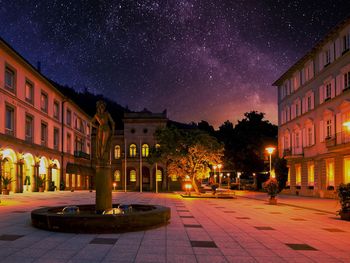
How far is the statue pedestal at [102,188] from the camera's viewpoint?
40.5ft

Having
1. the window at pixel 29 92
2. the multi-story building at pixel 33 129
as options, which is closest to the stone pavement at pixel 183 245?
the multi-story building at pixel 33 129

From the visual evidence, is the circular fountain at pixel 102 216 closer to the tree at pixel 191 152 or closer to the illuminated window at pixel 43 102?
the tree at pixel 191 152

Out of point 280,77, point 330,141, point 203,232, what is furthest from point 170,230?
point 280,77

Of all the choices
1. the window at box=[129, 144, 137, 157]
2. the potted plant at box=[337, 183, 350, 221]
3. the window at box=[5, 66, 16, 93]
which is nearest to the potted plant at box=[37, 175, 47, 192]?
the window at box=[5, 66, 16, 93]

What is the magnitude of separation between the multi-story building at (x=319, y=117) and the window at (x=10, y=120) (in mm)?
27412

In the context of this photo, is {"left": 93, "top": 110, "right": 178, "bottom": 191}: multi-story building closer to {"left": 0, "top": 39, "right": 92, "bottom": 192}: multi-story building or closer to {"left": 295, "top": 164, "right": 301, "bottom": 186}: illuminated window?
{"left": 0, "top": 39, "right": 92, "bottom": 192}: multi-story building

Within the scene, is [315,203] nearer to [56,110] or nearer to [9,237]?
[9,237]

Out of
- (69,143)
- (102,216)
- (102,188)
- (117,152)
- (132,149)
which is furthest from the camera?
(117,152)

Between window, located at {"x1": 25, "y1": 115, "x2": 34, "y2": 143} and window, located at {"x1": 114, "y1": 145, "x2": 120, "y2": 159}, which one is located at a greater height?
window, located at {"x1": 25, "y1": 115, "x2": 34, "y2": 143}

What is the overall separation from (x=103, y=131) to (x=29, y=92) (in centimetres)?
2955

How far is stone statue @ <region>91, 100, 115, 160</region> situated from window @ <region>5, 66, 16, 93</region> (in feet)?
77.4

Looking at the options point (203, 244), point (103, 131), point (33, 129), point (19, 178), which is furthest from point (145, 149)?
point (203, 244)

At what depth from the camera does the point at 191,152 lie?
123 ft

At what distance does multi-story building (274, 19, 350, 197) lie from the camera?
3109cm
